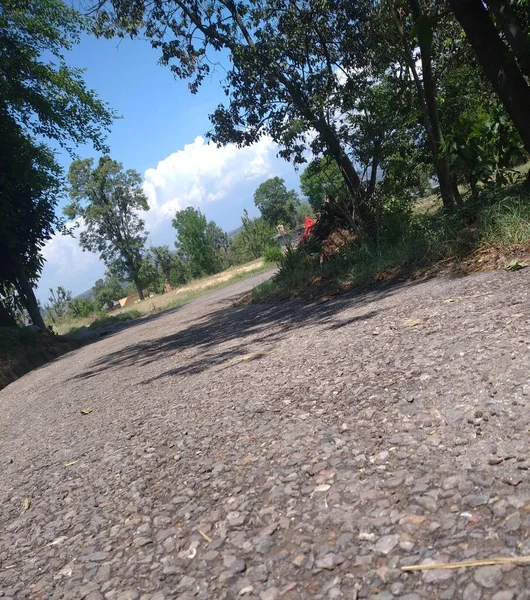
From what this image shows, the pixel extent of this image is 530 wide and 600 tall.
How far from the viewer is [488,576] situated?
1.36m

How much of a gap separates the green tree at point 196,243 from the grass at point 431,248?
60.0 metres

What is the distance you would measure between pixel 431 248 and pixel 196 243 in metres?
64.9

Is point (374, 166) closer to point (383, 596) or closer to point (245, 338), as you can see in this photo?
point (245, 338)

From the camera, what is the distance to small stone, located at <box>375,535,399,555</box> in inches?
61.7

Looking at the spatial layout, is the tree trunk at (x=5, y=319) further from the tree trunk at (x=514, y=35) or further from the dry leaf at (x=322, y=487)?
the dry leaf at (x=322, y=487)

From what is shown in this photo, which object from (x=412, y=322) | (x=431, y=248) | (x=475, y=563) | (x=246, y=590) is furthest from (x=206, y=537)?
(x=431, y=248)

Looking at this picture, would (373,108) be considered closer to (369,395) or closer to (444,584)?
(369,395)

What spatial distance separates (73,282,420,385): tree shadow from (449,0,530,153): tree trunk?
236cm

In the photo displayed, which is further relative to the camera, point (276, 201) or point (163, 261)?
point (276, 201)

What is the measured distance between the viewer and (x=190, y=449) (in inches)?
109

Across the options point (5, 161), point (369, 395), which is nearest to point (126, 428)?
point (369, 395)

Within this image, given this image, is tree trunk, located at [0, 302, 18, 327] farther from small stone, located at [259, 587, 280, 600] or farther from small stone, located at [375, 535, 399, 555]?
small stone, located at [375, 535, 399, 555]

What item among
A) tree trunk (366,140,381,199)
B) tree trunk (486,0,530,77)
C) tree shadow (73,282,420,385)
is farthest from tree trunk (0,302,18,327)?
tree trunk (486,0,530,77)

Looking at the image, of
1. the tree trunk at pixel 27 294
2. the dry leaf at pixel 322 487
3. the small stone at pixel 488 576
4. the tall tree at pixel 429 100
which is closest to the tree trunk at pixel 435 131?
the tall tree at pixel 429 100
